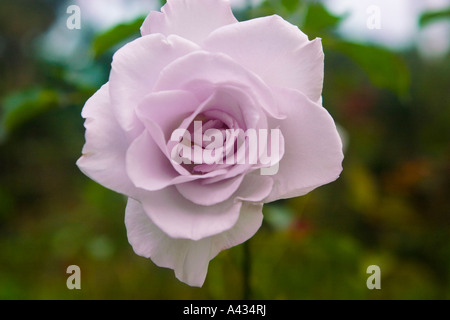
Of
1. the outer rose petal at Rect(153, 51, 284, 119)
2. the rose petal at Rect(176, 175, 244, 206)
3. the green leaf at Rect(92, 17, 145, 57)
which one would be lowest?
the rose petal at Rect(176, 175, 244, 206)

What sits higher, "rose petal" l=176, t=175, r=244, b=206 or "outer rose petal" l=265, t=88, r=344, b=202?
"outer rose petal" l=265, t=88, r=344, b=202

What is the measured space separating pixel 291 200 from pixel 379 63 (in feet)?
3.16

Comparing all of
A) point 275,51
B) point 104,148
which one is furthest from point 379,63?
point 104,148

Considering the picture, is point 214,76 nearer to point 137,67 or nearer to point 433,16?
point 137,67

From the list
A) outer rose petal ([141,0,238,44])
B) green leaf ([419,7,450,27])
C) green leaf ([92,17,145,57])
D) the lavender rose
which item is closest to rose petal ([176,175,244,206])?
the lavender rose

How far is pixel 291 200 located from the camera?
5.11 ft

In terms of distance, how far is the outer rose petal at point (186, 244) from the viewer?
37 cm

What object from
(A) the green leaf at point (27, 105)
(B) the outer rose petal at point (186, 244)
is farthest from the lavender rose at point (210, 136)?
(A) the green leaf at point (27, 105)

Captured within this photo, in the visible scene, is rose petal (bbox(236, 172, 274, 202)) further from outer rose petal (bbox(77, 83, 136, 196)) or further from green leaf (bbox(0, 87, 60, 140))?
green leaf (bbox(0, 87, 60, 140))

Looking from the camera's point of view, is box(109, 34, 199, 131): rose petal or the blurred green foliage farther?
the blurred green foliage

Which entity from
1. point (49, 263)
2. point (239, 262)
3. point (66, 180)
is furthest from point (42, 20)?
point (239, 262)

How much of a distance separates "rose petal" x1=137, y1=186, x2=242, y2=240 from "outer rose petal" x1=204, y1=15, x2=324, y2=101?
0.36 ft

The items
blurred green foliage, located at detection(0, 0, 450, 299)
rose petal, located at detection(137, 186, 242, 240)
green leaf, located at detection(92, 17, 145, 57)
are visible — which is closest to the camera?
rose petal, located at detection(137, 186, 242, 240)

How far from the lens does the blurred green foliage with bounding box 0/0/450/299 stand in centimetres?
69
